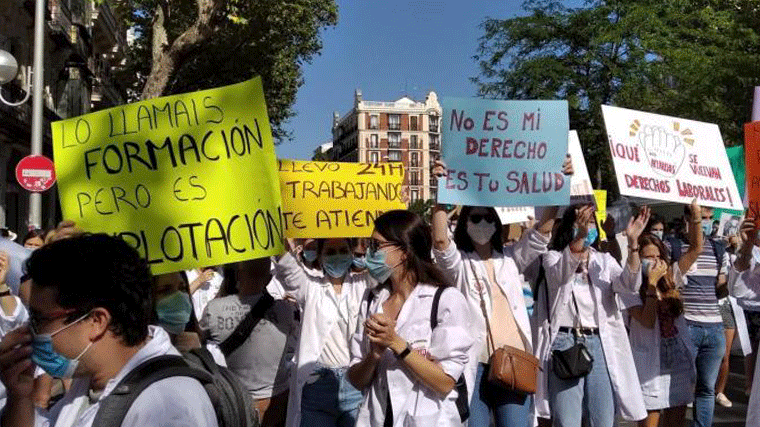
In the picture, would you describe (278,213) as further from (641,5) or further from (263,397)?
(641,5)

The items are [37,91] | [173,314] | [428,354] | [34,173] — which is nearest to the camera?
[173,314]

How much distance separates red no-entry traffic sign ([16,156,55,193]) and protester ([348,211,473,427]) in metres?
12.5

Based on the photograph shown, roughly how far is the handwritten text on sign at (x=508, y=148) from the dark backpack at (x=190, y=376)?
3462 millimetres

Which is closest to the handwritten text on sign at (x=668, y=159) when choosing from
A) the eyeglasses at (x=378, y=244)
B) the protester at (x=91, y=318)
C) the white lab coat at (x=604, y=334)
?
the white lab coat at (x=604, y=334)

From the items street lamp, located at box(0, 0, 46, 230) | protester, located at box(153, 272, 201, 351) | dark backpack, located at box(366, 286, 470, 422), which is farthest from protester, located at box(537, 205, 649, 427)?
street lamp, located at box(0, 0, 46, 230)

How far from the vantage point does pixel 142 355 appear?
97.5 inches

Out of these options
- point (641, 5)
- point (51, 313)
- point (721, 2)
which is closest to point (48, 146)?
point (641, 5)

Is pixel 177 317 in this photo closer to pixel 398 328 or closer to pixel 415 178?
pixel 398 328

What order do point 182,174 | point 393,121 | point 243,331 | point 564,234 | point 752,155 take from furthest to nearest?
point 393,121 → point 752,155 → point 564,234 → point 243,331 → point 182,174

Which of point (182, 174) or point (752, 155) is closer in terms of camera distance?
point (182, 174)

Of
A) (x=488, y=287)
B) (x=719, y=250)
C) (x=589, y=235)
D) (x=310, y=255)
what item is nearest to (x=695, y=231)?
(x=589, y=235)

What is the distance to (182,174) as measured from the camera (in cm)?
432

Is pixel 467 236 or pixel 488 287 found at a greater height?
pixel 467 236

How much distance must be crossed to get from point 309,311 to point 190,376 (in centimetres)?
332
